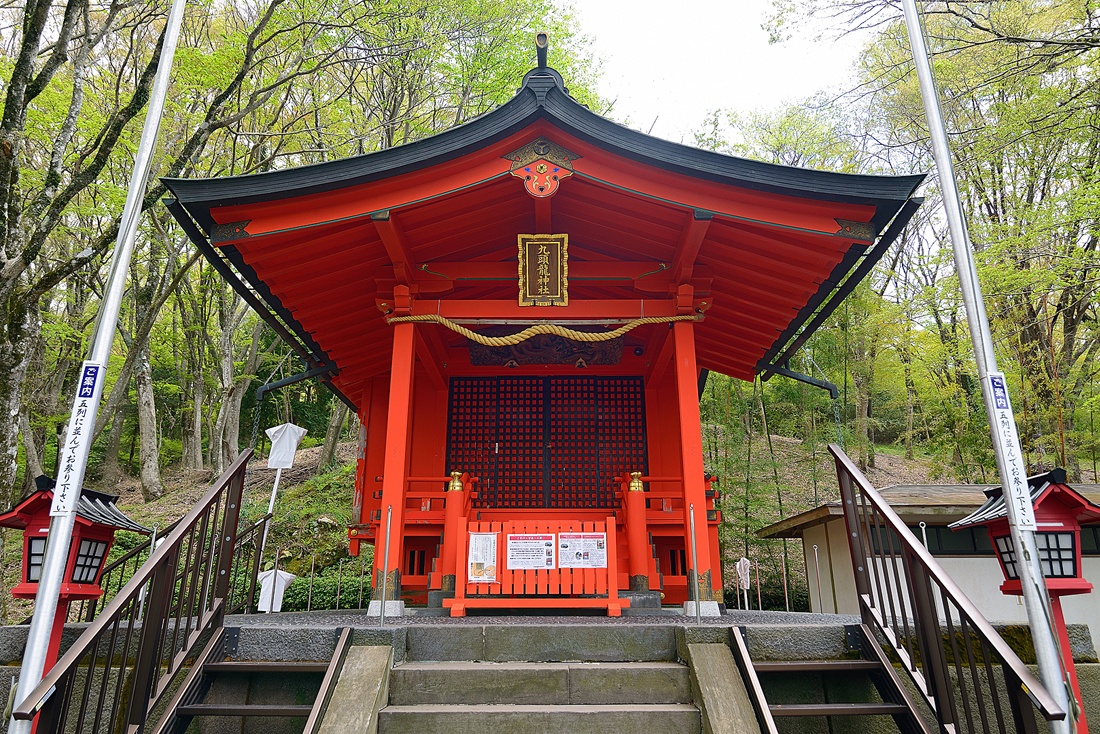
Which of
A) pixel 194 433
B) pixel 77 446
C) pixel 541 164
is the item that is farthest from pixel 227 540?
pixel 194 433

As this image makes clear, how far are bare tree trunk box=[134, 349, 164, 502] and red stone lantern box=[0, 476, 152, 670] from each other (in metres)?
13.3

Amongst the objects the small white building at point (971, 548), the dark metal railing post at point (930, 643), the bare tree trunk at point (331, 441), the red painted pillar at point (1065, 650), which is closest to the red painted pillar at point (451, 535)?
the dark metal railing post at point (930, 643)

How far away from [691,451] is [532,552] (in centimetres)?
167

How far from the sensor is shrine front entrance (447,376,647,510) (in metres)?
7.96

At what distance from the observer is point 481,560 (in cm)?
500

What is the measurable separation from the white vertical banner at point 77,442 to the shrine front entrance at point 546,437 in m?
5.11

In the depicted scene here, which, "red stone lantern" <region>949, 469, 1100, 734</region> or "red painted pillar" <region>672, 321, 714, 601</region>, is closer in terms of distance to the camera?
"red stone lantern" <region>949, 469, 1100, 734</region>

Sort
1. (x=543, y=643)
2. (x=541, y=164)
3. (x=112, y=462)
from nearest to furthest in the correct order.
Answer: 1. (x=543, y=643)
2. (x=541, y=164)
3. (x=112, y=462)

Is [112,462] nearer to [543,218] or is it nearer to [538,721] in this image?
[543,218]

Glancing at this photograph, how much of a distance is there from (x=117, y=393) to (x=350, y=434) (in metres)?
14.4

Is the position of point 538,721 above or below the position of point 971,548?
below

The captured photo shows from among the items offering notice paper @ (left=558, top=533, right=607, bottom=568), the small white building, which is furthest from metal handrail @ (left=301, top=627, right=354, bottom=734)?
the small white building

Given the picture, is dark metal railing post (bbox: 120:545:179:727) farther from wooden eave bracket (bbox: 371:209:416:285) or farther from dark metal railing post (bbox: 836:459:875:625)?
dark metal railing post (bbox: 836:459:875:625)

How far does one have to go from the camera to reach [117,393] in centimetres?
1050
